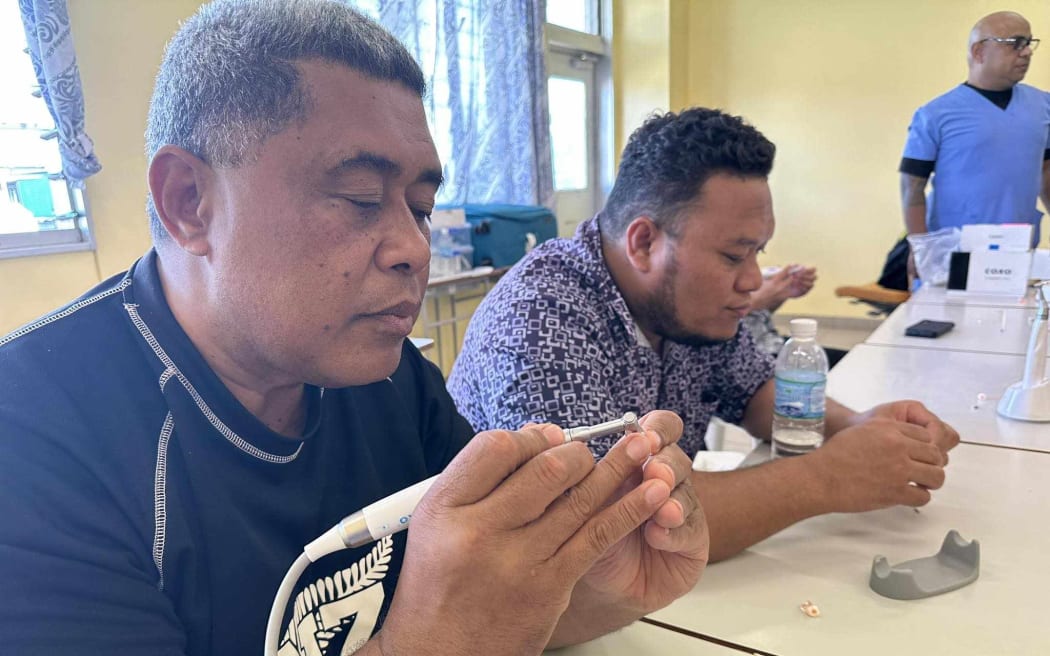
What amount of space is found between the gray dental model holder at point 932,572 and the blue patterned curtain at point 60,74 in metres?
2.20

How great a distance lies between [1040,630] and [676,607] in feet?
1.26

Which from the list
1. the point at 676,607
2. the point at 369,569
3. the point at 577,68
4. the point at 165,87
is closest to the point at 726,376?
the point at 676,607

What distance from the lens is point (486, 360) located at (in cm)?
107

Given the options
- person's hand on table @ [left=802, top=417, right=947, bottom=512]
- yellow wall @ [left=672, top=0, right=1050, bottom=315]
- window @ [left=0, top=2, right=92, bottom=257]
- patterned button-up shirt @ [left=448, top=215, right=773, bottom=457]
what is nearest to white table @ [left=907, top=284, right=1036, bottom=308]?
patterned button-up shirt @ [left=448, top=215, right=773, bottom=457]

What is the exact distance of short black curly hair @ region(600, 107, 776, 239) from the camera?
120cm

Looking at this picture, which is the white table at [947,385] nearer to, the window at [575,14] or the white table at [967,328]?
the white table at [967,328]

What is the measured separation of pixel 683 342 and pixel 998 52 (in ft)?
8.41

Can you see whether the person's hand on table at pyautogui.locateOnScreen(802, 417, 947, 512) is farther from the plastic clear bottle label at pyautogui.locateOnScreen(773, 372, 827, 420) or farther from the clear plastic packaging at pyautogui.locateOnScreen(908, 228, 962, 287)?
the clear plastic packaging at pyautogui.locateOnScreen(908, 228, 962, 287)

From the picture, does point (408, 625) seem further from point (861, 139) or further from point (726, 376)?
point (861, 139)

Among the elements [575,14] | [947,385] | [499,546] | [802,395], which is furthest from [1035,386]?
[575,14]

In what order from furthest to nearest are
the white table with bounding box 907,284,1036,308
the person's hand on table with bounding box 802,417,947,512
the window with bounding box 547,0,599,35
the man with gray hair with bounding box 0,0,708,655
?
1. the window with bounding box 547,0,599,35
2. the white table with bounding box 907,284,1036,308
3. the person's hand on table with bounding box 802,417,947,512
4. the man with gray hair with bounding box 0,0,708,655

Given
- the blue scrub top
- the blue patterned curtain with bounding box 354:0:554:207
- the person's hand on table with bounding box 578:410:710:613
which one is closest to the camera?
the person's hand on table with bounding box 578:410:710:613

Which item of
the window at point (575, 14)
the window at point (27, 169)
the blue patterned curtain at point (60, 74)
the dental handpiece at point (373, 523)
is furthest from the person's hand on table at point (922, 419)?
the window at point (575, 14)

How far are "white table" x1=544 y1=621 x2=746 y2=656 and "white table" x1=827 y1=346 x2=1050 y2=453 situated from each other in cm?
85
